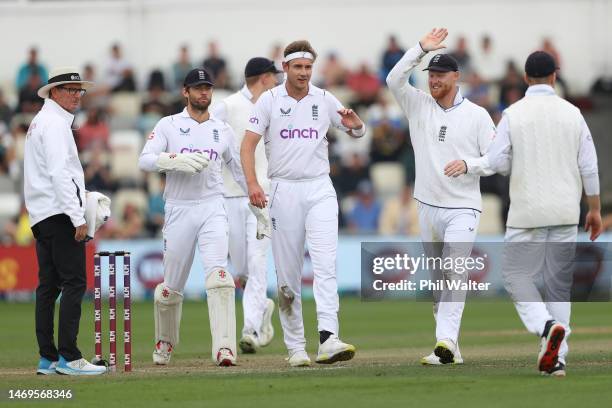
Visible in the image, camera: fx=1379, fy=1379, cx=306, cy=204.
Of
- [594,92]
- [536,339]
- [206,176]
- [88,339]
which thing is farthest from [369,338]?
[594,92]

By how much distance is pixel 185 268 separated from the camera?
11.9 meters

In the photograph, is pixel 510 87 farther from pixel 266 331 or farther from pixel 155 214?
pixel 266 331

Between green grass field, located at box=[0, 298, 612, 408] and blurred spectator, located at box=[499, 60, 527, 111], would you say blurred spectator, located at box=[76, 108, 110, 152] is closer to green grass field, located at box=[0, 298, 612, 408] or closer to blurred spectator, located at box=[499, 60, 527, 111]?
blurred spectator, located at box=[499, 60, 527, 111]

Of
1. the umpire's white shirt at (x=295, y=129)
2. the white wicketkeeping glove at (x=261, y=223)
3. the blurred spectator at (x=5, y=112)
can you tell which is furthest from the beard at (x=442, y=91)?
the blurred spectator at (x=5, y=112)

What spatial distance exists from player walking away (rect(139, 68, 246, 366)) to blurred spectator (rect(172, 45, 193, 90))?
15.4 meters

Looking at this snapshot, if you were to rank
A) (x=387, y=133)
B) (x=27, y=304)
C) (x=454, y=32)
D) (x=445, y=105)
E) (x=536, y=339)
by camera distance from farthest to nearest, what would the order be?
(x=454, y=32)
(x=387, y=133)
(x=27, y=304)
(x=536, y=339)
(x=445, y=105)

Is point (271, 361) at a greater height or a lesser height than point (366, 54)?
lesser

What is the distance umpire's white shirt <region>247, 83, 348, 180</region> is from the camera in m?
11.3

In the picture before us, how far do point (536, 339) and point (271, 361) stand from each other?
12.1 feet

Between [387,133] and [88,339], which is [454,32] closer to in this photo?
[387,133]

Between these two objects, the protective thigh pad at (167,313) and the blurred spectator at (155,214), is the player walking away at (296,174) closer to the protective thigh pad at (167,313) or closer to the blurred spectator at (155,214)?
the protective thigh pad at (167,313)

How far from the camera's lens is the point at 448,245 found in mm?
11312

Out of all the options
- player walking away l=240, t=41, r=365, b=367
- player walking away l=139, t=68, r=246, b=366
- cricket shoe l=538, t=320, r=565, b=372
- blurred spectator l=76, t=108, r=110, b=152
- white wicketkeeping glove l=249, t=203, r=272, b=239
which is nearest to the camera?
cricket shoe l=538, t=320, r=565, b=372

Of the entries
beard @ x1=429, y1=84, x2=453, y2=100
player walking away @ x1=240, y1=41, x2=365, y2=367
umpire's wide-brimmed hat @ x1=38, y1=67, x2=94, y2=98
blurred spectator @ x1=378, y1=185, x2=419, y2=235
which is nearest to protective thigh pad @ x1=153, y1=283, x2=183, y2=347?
player walking away @ x1=240, y1=41, x2=365, y2=367
